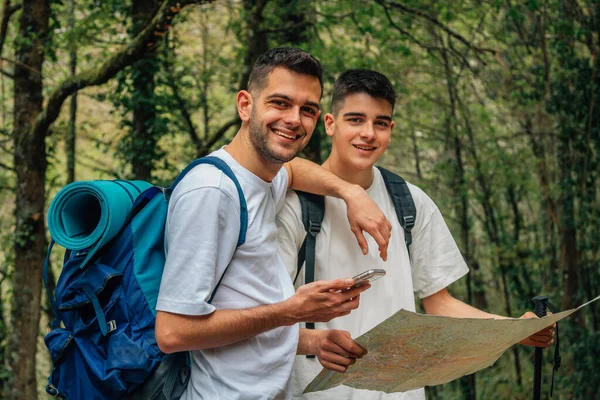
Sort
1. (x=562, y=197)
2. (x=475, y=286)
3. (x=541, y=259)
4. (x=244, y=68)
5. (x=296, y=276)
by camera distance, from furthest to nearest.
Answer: (x=475, y=286), (x=541, y=259), (x=562, y=197), (x=244, y=68), (x=296, y=276)

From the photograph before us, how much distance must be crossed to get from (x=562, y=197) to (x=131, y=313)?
7.00 m

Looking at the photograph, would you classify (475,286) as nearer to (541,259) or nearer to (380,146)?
(541,259)

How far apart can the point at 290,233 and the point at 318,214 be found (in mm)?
164

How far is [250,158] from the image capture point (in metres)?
2.51

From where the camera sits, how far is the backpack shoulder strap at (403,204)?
126 inches

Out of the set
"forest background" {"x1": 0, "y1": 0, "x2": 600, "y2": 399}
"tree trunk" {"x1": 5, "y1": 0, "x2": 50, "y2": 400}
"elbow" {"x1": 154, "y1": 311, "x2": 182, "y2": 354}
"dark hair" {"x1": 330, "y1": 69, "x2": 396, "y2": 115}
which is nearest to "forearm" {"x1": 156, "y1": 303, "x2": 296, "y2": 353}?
"elbow" {"x1": 154, "y1": 311, "x2": 182, "y2": 354}

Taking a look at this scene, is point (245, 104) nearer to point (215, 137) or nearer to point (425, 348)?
point (425, 348)

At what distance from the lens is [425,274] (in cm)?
325

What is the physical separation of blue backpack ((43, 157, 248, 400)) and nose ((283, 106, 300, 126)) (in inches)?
11.4

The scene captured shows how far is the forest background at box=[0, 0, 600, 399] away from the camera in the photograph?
6660 mm

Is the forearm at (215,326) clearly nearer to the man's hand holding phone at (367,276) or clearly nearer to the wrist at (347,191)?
the man's hand holding phone at (367,276)

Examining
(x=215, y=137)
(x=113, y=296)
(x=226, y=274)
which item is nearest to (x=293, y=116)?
(x=226, y=274)

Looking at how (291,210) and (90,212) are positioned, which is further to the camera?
(291,210)

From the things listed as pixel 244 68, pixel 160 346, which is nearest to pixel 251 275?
pixel 160 346
